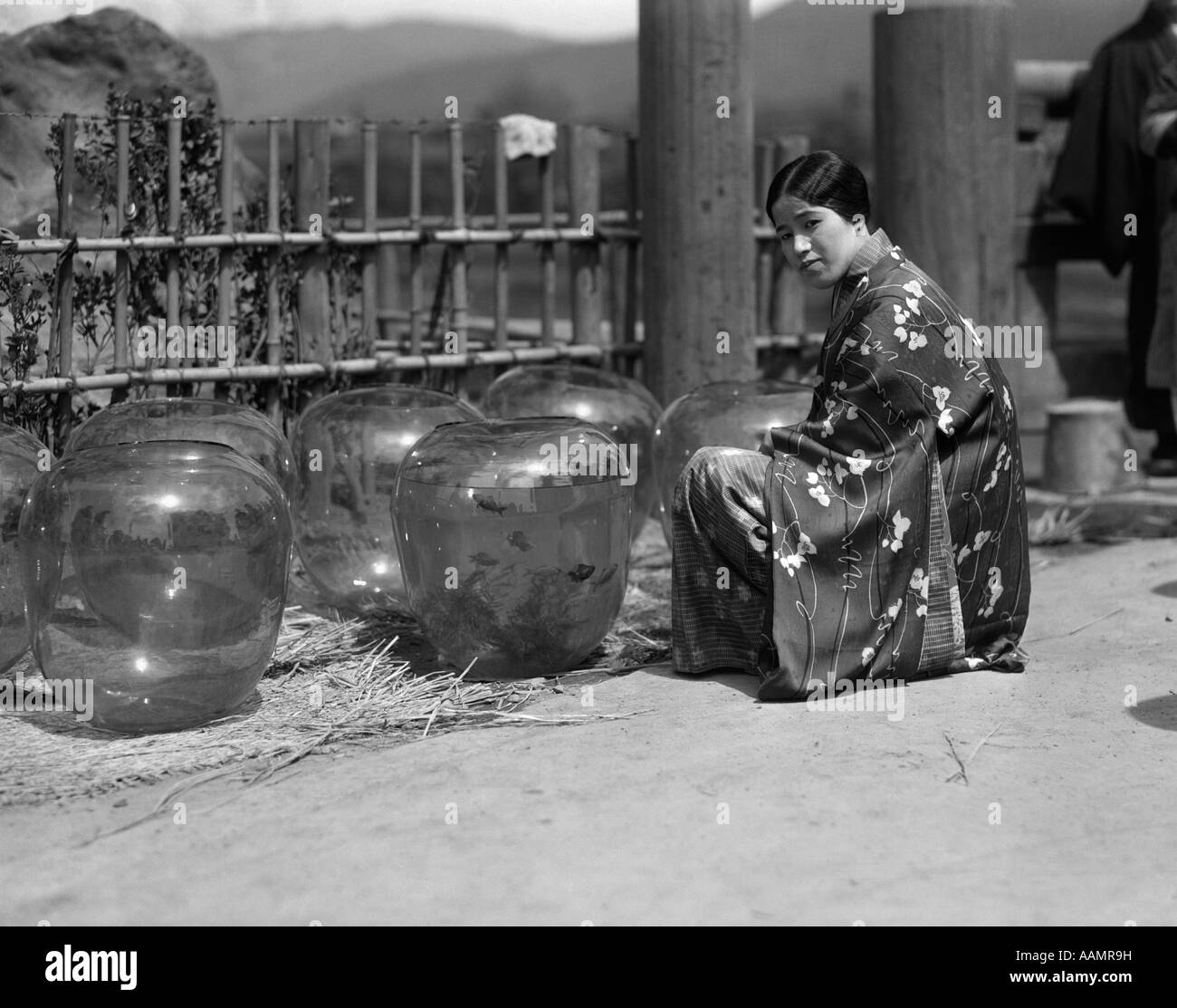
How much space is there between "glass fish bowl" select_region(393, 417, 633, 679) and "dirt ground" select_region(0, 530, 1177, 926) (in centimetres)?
23

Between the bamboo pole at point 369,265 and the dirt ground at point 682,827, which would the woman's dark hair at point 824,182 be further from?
A: the bamboo pole at point 369,265

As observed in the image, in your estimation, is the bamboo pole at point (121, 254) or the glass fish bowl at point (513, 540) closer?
the glass fish bowl at point (513, 540)

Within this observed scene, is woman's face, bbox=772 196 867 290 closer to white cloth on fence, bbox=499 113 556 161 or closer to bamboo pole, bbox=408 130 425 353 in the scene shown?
bamboo pole, bbox=408 130 425 353

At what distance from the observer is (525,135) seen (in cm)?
634

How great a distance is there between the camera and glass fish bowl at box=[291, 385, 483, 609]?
464 centimetres

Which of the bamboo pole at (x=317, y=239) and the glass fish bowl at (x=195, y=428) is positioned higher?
the bamboo pole at (x=317, y=239)

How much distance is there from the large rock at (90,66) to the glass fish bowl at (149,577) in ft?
7.44

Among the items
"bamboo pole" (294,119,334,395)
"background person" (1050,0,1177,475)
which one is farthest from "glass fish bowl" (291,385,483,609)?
"background person" (1050,0,1177,475)

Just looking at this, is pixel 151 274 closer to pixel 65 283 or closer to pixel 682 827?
pixel 65 283

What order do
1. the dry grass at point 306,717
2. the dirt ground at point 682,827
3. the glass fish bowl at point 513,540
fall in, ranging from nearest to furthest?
the dirt ground at point 682,827
the dry grass at point 306,717
the glass fish bowl at point 513,540

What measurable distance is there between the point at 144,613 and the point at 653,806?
1.19m

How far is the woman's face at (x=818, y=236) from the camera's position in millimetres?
3816

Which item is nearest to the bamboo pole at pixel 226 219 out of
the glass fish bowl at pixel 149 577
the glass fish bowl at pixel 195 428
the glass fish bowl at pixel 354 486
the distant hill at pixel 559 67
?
the glass fish bowl at pixel 354 486
